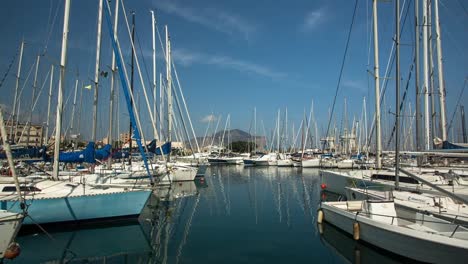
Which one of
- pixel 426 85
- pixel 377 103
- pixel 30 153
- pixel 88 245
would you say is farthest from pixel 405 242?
pixel 30 153

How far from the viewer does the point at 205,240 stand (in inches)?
555

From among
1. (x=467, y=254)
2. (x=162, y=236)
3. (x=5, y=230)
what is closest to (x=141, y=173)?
(x=162, y=236)

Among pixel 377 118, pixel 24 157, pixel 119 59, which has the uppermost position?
pixel 119 59

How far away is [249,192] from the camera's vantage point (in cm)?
2884

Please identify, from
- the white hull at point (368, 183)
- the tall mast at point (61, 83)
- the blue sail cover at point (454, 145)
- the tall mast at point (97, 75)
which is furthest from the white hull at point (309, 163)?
the tall mast at point (61, 83)

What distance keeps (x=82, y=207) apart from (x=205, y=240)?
619 cm

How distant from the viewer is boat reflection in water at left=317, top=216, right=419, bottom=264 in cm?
1135

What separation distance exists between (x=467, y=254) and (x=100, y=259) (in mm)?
12164

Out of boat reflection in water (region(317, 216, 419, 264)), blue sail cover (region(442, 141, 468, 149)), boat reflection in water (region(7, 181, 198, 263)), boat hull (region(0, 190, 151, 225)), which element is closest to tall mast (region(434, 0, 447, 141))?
blue sail cover (region(442, 141, 468, 149))

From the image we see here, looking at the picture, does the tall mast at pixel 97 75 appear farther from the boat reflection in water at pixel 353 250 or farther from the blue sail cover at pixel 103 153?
the boat reflection in water at pixel 353 250

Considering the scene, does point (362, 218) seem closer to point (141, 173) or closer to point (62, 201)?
point (62, 201)

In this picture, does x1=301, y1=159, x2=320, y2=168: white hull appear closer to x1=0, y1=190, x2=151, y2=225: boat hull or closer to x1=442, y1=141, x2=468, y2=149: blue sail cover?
x1=442, y1=141, x2=468, y2=149: blue sail cover

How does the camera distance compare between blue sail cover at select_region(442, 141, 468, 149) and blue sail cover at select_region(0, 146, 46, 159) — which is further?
blue sail cover at select_region(0, 146, 46, 159)

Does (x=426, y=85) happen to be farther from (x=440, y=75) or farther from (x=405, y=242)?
(x=405, y=242)
